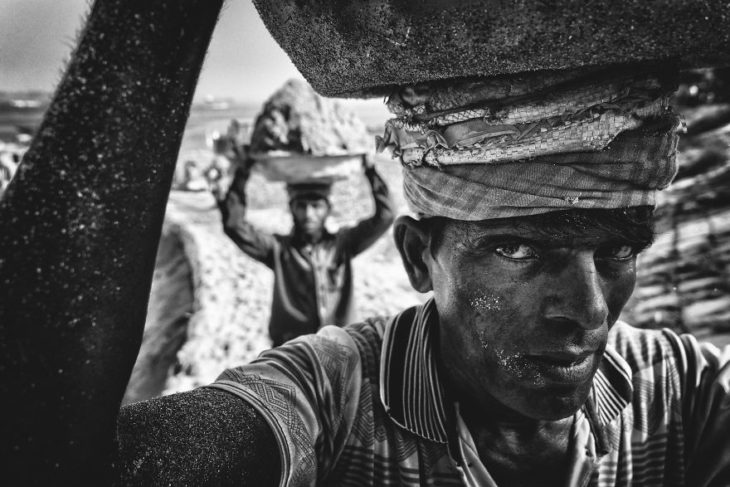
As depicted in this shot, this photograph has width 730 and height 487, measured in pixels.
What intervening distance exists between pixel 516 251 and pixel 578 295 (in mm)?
176

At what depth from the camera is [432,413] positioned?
4.86 feet

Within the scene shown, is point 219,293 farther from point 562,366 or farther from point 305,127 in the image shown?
point 562,366

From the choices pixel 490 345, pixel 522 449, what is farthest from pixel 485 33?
pixel 522 449

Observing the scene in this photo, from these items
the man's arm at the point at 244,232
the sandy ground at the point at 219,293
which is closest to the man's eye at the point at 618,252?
the man's arm at the point at 244,232

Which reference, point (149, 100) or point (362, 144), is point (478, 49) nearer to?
point (149, 100)

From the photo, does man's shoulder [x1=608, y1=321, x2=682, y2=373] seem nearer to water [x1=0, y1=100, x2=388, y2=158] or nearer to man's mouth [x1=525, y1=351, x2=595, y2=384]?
man's mouth [x1=525, y1=351, x2=595, y2=384]

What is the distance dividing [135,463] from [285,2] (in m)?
0.91

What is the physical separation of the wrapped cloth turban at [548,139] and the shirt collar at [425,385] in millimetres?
530

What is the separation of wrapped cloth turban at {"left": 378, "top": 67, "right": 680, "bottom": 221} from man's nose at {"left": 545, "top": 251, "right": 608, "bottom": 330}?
0.47 ft

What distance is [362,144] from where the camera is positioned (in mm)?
3988

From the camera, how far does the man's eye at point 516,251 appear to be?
4.07ft

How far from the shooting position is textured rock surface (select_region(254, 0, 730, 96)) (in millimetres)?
778

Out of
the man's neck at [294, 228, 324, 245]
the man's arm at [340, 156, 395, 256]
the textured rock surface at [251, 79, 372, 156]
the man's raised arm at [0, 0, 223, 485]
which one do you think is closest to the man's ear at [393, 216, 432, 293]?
the man's raised arm at [0, 0, 223, 485]

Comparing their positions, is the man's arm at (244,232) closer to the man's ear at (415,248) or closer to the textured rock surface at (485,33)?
the man's ear at (415,248)
